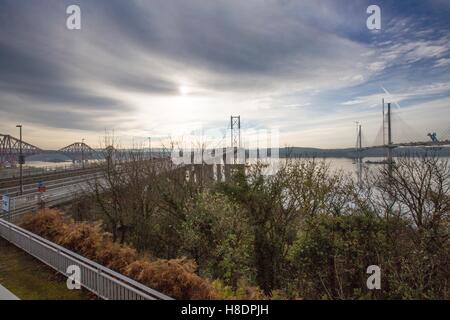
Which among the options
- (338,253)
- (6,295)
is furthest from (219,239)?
(6,295)

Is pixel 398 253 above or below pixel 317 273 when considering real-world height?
above

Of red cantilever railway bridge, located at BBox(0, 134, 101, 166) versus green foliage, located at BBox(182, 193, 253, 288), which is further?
red cantilever railway bridge, located at BBox(0, 134, 101, 166)

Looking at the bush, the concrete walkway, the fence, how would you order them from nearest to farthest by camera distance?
1. the fence
2. the bush
3. the concrete walkway

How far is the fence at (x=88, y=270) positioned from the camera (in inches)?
282

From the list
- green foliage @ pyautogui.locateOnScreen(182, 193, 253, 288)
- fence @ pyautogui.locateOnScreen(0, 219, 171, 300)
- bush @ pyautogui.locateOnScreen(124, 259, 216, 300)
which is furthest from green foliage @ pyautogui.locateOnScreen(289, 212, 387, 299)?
fence @ pyautogui.locateOnScreen(0, 219, 171, 300)

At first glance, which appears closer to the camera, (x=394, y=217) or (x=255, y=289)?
(x=255, y=289)

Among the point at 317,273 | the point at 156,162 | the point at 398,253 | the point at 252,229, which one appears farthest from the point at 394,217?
the point at 156,162

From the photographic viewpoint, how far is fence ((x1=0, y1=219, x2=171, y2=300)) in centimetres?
717

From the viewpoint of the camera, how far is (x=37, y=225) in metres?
13.7

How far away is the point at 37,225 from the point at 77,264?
20.3 ft

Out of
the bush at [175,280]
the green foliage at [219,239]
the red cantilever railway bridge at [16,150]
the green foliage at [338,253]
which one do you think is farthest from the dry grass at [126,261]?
the red cantilever railway bridge at [16,150]

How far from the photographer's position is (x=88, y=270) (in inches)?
338

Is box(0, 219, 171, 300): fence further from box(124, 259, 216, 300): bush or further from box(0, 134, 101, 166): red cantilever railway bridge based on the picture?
box(0, 134, 101, 166): red cantilever railway bridge

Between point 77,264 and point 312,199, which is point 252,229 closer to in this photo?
point 312,199
